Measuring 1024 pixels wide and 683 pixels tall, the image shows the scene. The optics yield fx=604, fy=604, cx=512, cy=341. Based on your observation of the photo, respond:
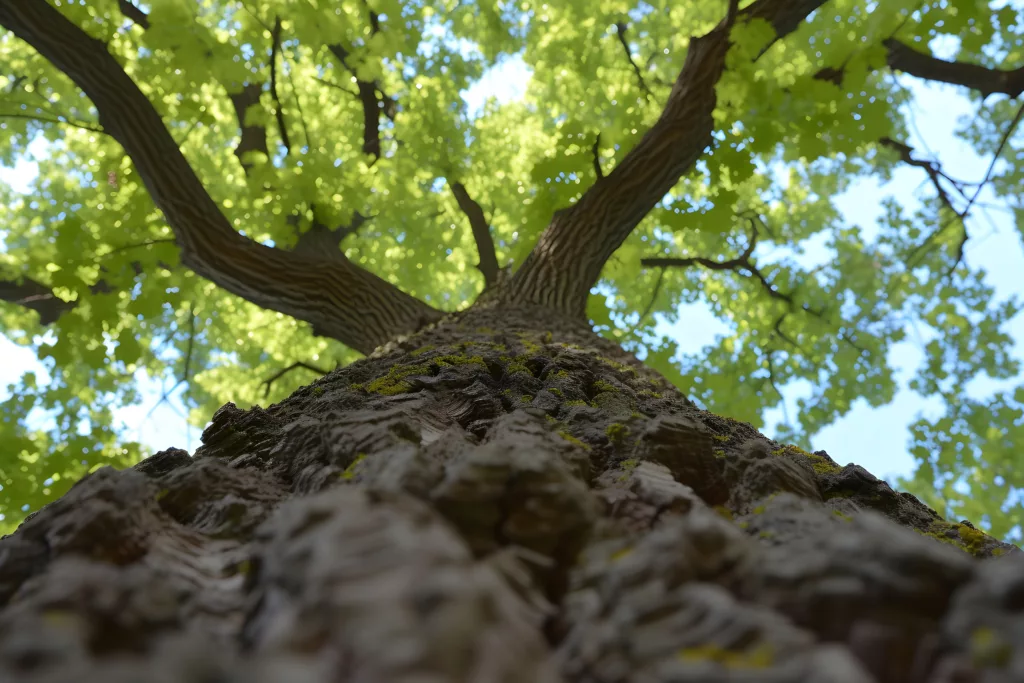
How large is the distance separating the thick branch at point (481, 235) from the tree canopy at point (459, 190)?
0.06m

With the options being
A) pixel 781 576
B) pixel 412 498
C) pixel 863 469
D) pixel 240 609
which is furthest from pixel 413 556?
pixel 863 469

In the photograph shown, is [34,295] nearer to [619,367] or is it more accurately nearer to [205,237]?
[205,237]

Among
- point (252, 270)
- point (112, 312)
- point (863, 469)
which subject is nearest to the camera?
point (863, 469)

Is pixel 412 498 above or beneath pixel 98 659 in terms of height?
above

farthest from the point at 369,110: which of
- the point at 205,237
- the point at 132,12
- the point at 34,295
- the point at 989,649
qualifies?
the point at 989,649

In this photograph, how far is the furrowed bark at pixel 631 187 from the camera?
14.6 feet

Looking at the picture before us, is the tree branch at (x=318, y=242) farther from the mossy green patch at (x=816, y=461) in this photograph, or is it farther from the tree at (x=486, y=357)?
the mossy green patch at (x=816, y=461)

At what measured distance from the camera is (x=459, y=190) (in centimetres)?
667

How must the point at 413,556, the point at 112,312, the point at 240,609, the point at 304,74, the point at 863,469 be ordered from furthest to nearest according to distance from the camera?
1. the point at 304,74
2. the point at 112,312
3. the point at 863,469
4. the point at 240,609
5. the point at 413,556

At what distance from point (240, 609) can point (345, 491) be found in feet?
0.76

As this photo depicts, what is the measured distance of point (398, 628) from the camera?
2.08 feet

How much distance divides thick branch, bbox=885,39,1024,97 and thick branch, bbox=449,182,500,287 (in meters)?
3.99

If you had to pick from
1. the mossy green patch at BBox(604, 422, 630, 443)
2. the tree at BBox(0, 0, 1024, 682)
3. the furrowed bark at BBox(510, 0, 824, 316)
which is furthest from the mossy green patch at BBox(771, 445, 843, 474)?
the furrowed bark at BBox(510, 0, 824, 316)

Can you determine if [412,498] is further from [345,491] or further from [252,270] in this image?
[252,270]
